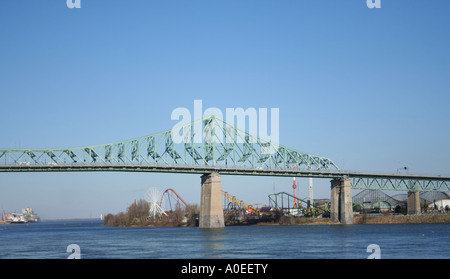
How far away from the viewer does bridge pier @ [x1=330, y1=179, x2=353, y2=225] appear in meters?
123

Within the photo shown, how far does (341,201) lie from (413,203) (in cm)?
2478

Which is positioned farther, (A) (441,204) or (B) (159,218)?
(B) (159,218)

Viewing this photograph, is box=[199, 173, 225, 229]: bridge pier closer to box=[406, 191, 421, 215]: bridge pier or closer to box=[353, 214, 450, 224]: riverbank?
box=[353, 214, 450, 224]: riverbank

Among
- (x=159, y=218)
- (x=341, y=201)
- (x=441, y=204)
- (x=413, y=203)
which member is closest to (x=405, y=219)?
(x=413, y=203)

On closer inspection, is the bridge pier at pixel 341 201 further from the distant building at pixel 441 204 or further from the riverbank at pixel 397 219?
the distant building at pixel 441 204

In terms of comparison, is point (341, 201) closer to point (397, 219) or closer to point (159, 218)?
point (397, 219)

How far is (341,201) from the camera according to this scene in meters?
126

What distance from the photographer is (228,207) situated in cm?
17438

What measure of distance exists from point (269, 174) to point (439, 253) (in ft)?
250

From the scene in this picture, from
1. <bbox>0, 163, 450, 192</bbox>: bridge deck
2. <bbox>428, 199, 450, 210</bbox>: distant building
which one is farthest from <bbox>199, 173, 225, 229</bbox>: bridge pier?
<bbox>428, 199, 450, 210</bbox>: distant building

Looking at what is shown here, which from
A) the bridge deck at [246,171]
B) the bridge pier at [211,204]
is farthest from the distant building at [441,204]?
the bridge pier at [211,204]

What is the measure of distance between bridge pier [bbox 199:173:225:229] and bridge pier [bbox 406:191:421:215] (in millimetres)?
56439

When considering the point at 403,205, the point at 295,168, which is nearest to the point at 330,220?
the point at 295,168

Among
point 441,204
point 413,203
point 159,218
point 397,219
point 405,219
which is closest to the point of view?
point 405,219
